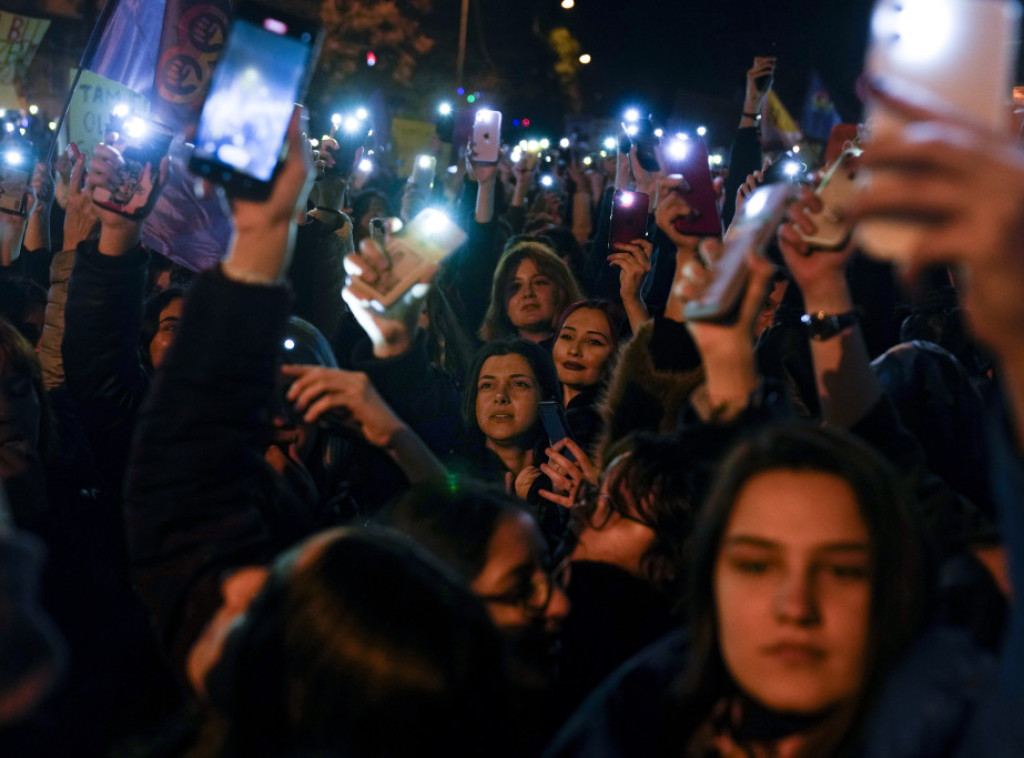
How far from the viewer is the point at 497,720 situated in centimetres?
142

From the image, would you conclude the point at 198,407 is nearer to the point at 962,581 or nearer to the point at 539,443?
the point at 962,581

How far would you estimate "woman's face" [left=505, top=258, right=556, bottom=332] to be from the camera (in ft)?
17.2

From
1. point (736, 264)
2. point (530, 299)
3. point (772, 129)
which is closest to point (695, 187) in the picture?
point (736, 264)

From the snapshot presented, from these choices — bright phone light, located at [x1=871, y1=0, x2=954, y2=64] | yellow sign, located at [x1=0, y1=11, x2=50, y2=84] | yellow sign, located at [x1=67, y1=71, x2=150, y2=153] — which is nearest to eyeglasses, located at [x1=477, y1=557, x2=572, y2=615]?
bright phone light, located at [x1=871, y1=0, x2=954, y2=64]

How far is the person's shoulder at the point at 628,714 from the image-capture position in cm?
157

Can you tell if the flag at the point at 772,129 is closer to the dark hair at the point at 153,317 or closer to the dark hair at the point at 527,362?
the dark hair at the point at 527,362

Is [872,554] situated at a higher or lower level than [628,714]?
higher

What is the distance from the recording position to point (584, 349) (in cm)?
439

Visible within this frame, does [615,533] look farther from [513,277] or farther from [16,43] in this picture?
[16,43]

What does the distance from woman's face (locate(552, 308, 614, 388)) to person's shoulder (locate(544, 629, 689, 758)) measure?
106 inches

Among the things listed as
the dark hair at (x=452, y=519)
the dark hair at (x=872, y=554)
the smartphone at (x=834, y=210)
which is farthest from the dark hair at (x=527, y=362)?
the dark hair at (x=872, y=554)

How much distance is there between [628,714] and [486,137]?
548 centimetres

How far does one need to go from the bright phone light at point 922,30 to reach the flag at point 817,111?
46.6 feet

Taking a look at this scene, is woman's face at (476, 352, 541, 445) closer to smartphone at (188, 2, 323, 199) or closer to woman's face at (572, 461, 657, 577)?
woman's face at (572, 461, 657, 577)
